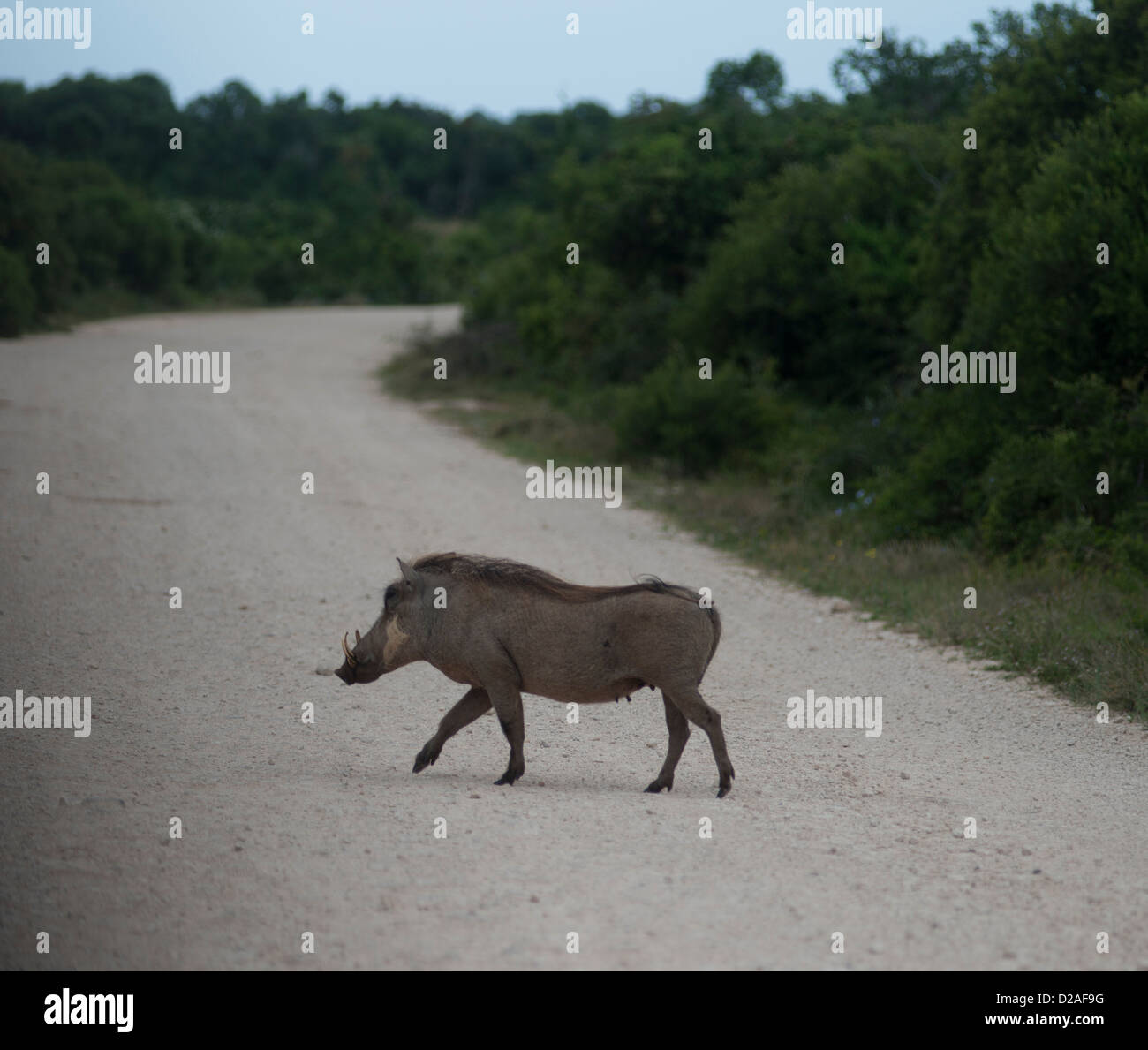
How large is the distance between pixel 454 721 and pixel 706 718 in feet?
4.22

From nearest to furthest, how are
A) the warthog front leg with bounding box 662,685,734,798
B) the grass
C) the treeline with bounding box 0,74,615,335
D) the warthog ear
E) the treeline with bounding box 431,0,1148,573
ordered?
1. the warthog front leg with bounding box 662,685,734,798
2. the warthog ear
3. the grass
4. the treeline with bounding box 431,0,1148,573
5. the treeline with bounding box 0,74,615,335

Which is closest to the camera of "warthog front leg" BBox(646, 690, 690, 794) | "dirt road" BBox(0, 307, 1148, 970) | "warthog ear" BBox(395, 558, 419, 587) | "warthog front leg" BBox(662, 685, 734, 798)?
"dirt road" BBox(0, 307, 1148, 970)

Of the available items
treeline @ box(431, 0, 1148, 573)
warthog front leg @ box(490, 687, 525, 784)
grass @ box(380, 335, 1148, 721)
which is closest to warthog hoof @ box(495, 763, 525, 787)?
warthog front leg @ box(490, 687, 525, 784)

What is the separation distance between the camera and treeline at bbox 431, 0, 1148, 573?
12266 mm

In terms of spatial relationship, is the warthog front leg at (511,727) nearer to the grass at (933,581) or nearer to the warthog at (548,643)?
the warthog at (548,643)

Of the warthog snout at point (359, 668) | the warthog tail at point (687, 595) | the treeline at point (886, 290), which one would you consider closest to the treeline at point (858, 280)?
the treeline at point (886, 290)

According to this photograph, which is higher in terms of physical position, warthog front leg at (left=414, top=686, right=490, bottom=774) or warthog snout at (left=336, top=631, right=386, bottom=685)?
warthog snout at (left=336, top=631, right=386, bottom=685)

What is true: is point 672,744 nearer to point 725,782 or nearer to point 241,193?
point 725,782

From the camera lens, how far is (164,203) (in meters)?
47.7

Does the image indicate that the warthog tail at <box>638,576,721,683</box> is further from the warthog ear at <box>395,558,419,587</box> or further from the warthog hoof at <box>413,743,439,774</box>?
the warthog hoof at <box>413,743,439,774</box>

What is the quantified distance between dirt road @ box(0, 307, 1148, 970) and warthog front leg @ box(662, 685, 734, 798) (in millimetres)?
160

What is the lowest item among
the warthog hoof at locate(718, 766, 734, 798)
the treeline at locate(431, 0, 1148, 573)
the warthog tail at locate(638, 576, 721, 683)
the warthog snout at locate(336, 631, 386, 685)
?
the warthog hoof at locate(718, 766, 734, 798)

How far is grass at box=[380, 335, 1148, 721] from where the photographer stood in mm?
8898

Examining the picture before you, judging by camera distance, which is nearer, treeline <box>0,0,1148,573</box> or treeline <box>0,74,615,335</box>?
treeline <box>0,0,1148,573</box>
